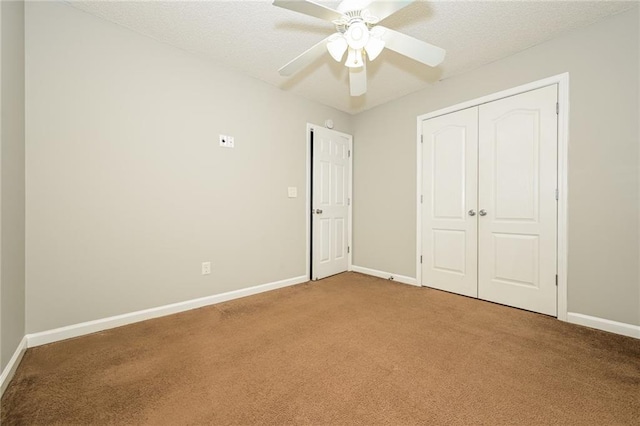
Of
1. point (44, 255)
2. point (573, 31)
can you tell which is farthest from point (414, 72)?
point (44, 255)

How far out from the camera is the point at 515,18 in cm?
203

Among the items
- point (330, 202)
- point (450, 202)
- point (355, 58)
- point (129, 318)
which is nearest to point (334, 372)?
point (129, 318)

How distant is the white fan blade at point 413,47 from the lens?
5.03 feet

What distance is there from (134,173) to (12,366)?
1472 mm

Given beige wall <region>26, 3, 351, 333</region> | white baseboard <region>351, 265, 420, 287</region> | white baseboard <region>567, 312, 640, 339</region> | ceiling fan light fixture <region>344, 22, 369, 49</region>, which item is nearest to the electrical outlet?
beige wall <region>26, 3, 351, 333</region>

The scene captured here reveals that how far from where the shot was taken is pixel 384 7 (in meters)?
1.37

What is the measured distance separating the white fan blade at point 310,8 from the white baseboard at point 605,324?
305cm

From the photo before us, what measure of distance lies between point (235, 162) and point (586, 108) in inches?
132

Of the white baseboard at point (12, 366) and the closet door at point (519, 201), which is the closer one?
the white baseboard at point (12, 366)

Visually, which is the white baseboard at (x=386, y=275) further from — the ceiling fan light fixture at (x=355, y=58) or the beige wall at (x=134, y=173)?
the ceiling fan light fixture at (x=355, y=58)

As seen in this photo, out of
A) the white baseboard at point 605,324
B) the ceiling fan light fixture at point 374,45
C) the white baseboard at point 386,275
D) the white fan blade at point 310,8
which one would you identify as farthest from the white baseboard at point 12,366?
the white baseboard at point 605,324

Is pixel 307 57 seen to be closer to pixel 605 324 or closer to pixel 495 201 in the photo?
pixel 495 201

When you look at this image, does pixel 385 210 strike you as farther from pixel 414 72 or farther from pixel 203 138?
pixel 203 138

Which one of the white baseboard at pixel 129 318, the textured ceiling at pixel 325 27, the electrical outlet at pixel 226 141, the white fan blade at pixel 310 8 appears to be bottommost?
the white baseboard at pixel 129 318
